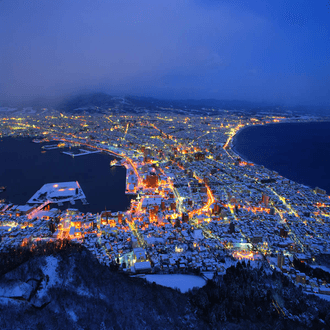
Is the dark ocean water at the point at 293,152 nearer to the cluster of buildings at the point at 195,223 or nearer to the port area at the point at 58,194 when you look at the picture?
the cluster of buildings at the point at 195,223

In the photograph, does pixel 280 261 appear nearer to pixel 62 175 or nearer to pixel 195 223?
pixel 195 223

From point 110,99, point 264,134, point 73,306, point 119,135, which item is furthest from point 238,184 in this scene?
point 110,99

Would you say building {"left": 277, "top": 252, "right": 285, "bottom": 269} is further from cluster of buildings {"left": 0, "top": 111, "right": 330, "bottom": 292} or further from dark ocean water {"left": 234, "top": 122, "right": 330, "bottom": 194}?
dark ocean water {"left": 234, "top": 122, "right": 330, "bottom": 194}

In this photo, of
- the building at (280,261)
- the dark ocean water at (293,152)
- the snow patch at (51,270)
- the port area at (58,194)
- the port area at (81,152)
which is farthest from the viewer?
the port area at (81,152)

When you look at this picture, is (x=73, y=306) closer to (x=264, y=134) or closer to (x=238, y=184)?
(x=238, y=184)

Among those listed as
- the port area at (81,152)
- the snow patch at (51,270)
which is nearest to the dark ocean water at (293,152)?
the port area at (81,152)

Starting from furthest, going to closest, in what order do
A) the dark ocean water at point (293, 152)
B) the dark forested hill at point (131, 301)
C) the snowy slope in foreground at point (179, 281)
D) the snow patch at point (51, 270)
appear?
the dark ocean water at point (293, 152) → the snowy slope in foreground at point (179, 281) → the snow patch at point (51, 270) → the dark forested hill at point (131, 301)

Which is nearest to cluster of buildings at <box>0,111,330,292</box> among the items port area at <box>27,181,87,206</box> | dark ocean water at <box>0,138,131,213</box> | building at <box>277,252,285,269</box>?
building at <box>277,252,285,269</box>
